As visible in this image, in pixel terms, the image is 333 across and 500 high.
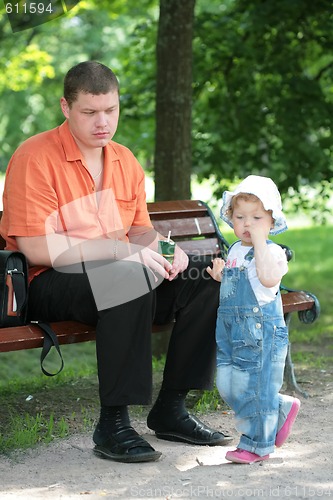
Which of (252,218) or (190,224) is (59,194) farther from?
(190,224)

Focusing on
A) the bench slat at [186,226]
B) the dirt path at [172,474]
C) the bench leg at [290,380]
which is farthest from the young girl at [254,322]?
the bench slat at [186,226]

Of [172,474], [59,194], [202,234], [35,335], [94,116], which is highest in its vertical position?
[94,116]

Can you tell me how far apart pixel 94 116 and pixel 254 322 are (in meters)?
1.17

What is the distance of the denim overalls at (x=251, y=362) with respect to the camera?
3707 mm

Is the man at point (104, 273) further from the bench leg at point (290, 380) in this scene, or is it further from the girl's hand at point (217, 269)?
the bench leg at point (290, 380)

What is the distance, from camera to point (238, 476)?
3609 mm

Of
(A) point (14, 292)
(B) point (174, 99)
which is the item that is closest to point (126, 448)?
(A) point (14, 292)

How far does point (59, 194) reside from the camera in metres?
4.09

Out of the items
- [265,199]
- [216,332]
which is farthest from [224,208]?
[216,332]

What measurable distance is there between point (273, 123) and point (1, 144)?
79.3ft

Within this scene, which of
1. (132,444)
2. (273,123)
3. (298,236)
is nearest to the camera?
(132,444)

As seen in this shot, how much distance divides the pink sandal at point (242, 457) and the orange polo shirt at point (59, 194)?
44.5 inches

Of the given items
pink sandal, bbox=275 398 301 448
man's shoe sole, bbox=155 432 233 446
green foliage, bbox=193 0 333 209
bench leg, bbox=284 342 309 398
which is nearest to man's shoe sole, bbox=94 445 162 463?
man's shoe sole, bbox=155 432 233 446

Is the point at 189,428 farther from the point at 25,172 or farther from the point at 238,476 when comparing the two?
the point at 25,172
